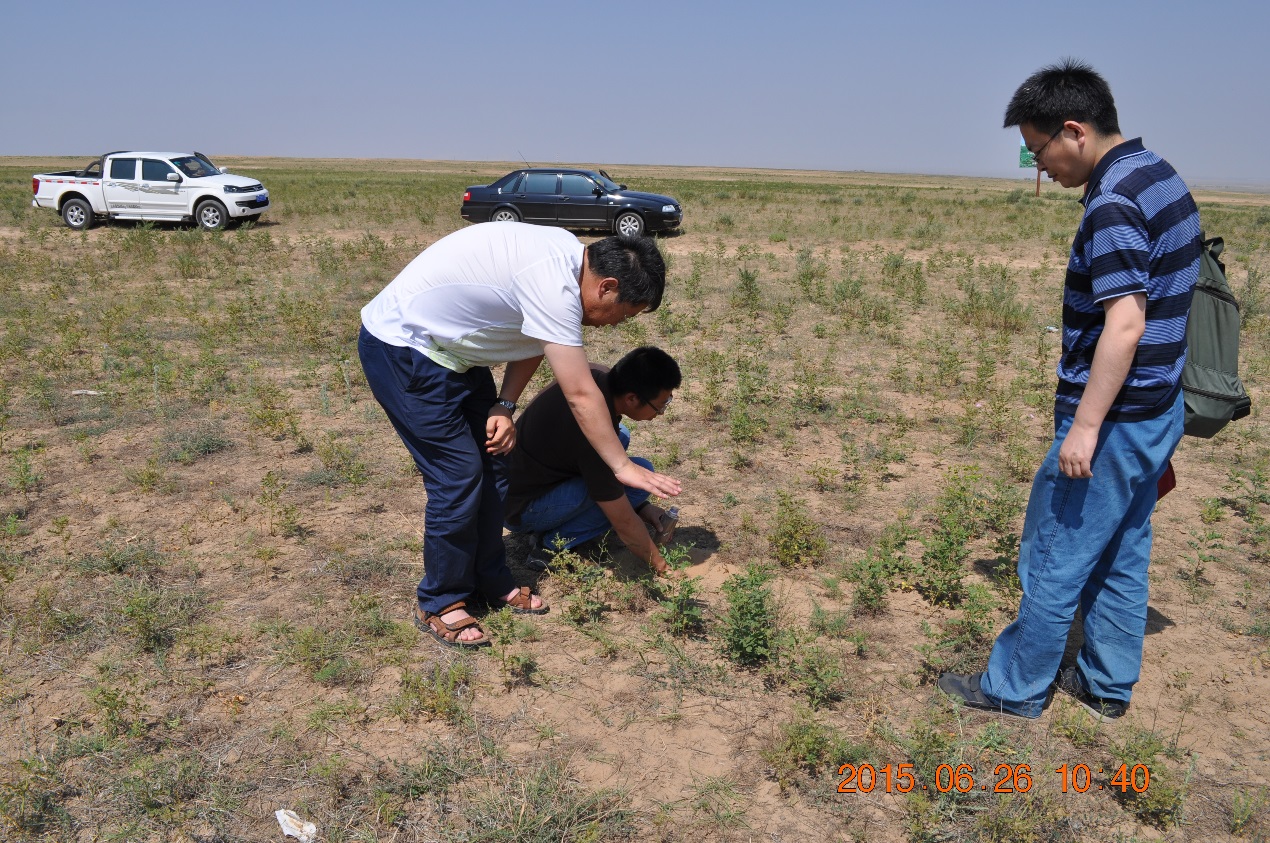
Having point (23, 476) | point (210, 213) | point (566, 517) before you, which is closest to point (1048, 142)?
point (566, 517)

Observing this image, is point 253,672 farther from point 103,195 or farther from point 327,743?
point 103,195

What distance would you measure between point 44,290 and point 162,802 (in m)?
9.98

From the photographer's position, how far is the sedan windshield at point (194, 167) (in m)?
17.0

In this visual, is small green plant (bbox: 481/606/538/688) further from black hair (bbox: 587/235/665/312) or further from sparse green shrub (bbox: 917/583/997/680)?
sparse green shrub (bbox: 917/583/997/680)

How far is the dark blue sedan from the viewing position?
54.3 ft

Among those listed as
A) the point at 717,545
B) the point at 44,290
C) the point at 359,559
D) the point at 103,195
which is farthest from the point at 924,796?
the point at 103,195

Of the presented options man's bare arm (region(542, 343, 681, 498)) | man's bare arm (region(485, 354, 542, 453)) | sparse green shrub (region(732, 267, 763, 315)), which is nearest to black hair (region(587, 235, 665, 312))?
man's bare arm (region(542, 343, 681, 498))

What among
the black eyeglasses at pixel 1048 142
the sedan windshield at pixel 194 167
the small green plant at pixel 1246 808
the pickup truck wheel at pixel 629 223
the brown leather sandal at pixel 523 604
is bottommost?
the brown leather sandal at pixel 523 604

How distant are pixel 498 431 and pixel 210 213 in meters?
16.2

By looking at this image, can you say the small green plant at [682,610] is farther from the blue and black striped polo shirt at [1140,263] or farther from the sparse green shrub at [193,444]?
the sparse green shrub at [193,444]

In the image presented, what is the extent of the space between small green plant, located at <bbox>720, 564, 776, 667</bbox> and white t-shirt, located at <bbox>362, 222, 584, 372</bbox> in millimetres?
1211

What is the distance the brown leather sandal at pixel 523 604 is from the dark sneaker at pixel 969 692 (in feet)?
5.44

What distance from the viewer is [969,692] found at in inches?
120

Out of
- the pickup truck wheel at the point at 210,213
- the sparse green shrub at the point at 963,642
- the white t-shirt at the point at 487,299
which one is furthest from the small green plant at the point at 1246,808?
the pickup truck wheel at the point at 210,213
